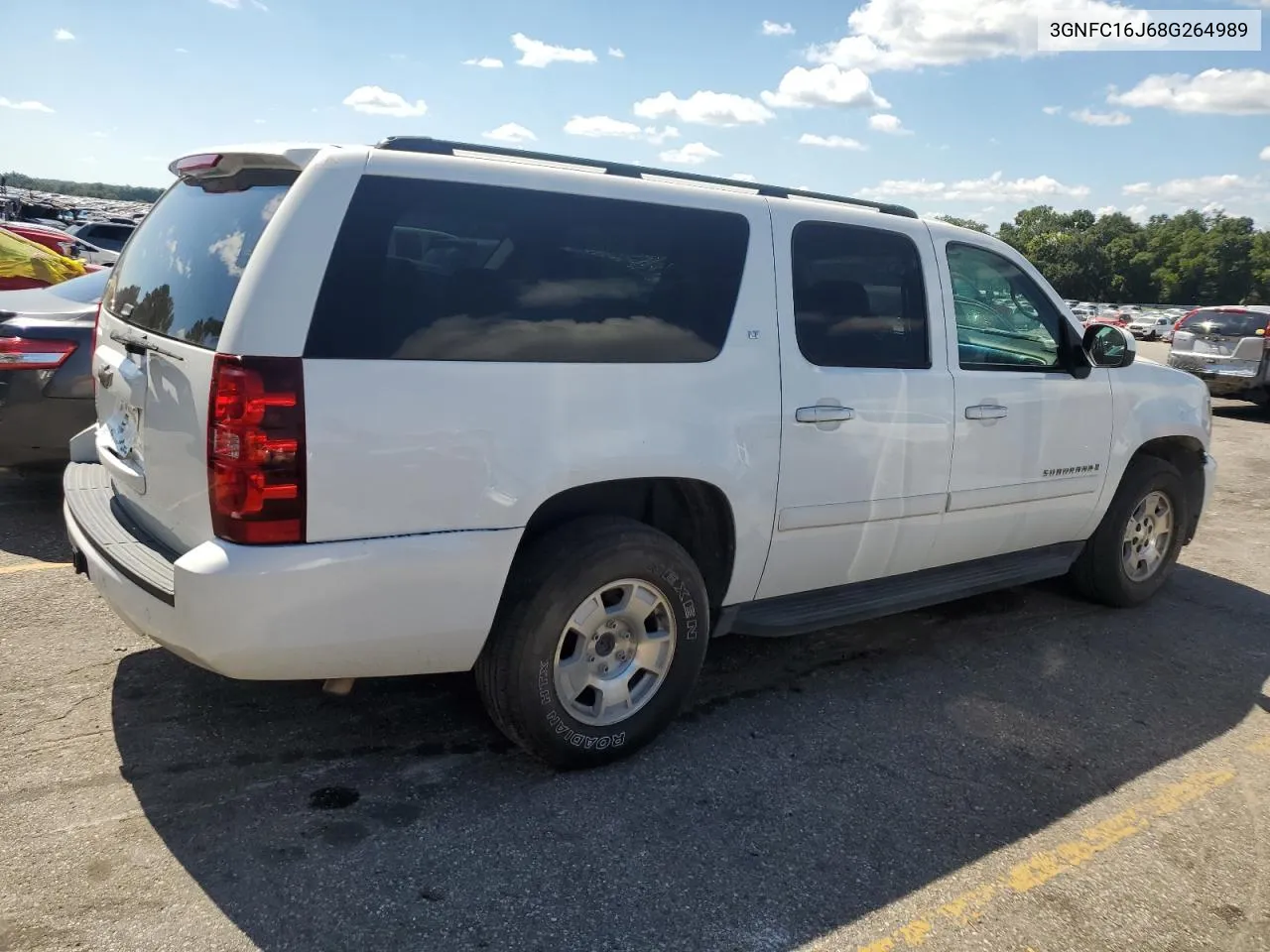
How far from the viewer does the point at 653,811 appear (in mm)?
3129

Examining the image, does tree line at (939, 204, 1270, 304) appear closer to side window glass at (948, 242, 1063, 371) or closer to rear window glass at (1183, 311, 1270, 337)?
rear window glass at (1183, 311, 1270, 337)

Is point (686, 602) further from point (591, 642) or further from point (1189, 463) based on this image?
point (1189, 463)

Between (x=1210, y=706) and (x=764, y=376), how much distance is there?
2581 millimetres

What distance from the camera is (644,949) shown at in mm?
2498

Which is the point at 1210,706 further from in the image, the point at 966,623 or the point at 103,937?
the point at 103,937

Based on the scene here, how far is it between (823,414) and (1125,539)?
264 centimetres

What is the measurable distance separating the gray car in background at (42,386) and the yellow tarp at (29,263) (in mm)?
5374

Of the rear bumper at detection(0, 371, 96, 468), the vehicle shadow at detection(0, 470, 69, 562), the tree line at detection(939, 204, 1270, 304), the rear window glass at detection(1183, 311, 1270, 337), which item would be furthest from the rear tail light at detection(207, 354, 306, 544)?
the tree line at detection(939, 204, 1270, 304)

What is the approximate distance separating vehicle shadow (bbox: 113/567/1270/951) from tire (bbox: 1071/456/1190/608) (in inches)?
30.0

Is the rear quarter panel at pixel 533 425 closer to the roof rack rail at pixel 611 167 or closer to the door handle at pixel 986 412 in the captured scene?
the roof rack rail at pixel 611 167

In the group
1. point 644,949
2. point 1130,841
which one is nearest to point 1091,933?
point 1130,841

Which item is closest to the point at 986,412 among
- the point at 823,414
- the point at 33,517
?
the point at 823,414

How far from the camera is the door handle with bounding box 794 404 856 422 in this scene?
142 inches

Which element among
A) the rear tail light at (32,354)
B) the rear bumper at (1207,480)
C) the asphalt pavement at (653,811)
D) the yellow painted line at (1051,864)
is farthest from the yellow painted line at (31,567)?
the rear bumper at (1207,480)
